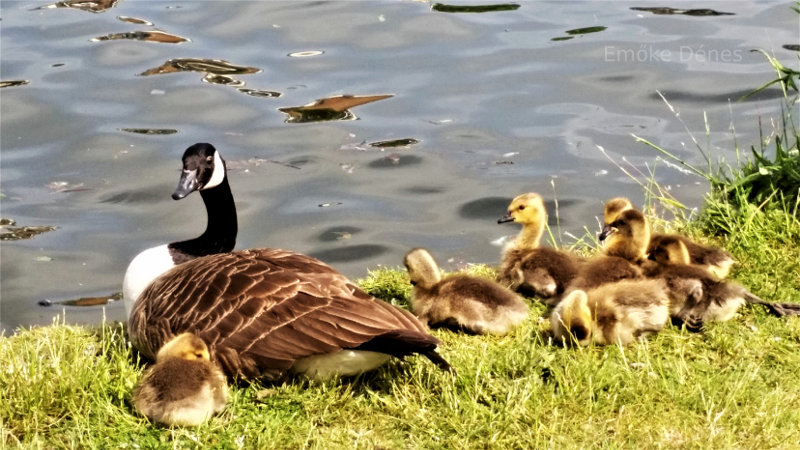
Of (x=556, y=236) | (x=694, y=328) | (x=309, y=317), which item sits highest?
(x=309, y=317)

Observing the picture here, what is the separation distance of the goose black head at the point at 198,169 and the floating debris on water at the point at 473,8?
36.1 ft

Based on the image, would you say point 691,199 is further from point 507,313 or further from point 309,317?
point 309,317

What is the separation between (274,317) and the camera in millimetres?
5934

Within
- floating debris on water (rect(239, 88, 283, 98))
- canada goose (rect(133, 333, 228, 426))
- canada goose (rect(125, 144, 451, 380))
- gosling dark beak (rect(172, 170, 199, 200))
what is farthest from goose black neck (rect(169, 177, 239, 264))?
floating debris on water (rect(239, 88, 283, 98))

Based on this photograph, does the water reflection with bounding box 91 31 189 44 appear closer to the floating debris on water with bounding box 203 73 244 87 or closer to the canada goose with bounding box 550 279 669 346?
the floating debris on water with bounding box 203 73 244 87

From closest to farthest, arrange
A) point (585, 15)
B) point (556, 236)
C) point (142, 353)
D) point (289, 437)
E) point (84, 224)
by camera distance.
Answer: point (289, 437) → point (142, 353) → point (556, 236) → point (84, 224) → point (585, 15)

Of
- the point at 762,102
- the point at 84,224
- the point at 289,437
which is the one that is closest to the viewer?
the point at 289,437

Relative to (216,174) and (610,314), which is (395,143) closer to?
(216,174)

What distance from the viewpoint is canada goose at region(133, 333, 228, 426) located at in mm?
5465

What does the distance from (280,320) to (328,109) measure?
9208mm

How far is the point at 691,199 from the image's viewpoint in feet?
38.6

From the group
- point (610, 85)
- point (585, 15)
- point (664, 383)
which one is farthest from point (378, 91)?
point (664, 383)

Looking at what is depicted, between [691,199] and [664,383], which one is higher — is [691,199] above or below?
below

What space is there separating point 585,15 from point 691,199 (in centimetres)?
697
